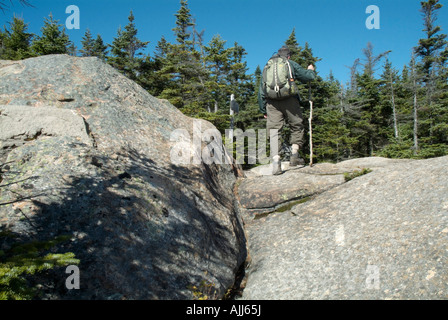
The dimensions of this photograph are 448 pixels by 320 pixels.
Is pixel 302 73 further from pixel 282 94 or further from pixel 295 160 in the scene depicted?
pixel 295 160

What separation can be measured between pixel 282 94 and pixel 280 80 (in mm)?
357

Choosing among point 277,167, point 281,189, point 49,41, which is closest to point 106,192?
point 281,189

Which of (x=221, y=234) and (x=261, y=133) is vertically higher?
(x=261, y=133)

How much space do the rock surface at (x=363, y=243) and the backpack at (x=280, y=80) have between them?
290 cm

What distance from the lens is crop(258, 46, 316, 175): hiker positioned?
21.9 feet

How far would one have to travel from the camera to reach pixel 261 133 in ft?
Result: 98.3

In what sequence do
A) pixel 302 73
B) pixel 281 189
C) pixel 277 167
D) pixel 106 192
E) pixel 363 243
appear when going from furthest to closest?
1. pixel 277 167
2. pixel 302 73
3. pixel 281 189
4. pixel 363 243
5. pixel 106 192

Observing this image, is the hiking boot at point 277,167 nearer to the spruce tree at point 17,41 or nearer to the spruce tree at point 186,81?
the spruce tree at point 186,81

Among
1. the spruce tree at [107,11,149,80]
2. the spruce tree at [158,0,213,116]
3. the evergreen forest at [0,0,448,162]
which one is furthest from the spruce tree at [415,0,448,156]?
the spruce tree at [107,11,149,80]

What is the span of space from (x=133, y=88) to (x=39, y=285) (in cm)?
522

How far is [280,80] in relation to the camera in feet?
21.7
